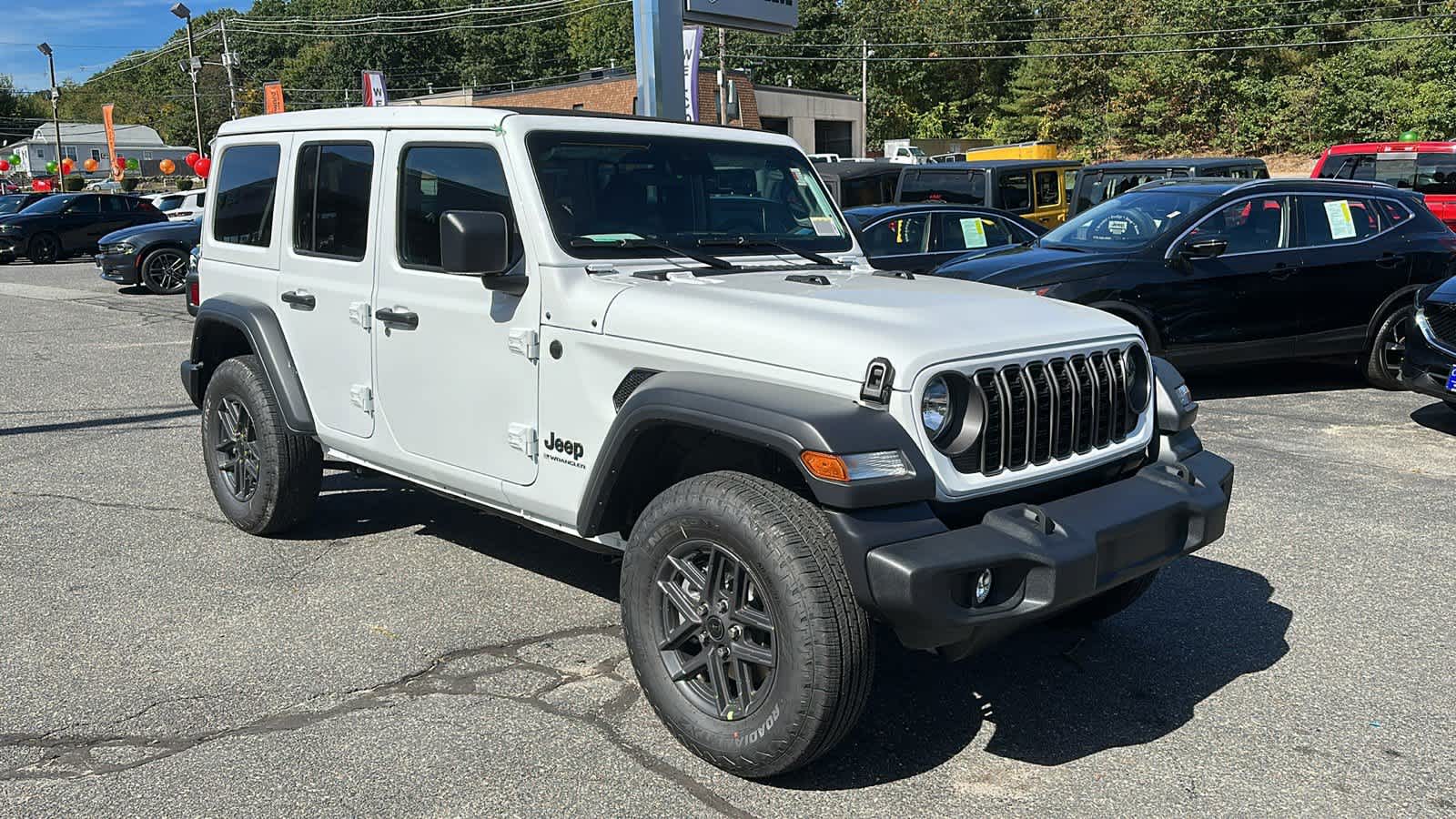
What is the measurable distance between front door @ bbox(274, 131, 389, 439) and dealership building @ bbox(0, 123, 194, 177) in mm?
111884

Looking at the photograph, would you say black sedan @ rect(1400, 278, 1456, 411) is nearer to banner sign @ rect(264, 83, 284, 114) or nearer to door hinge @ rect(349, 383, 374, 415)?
door hinge @ rect(349, 383, 374, 415)

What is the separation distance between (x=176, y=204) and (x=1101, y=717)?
1127 inches

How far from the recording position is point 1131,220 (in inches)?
372

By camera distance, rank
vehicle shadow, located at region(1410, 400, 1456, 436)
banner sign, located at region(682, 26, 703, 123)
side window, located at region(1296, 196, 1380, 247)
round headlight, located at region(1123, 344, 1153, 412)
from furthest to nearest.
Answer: banner sign, located at region(682, 26, 703, 123)
side window, located at region(1296, 196, 1380, 247)
vehicle shadow, located at region(1410, 400, 1456, 436)
round headlight, located at region(1123, 344, 1153, 412)

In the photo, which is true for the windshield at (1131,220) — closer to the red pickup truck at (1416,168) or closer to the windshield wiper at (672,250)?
the windshield wiper at (672,250)

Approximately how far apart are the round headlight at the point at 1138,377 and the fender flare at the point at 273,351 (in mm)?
3309

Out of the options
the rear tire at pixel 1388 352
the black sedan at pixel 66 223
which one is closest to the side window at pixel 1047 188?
the rear tire at pixel 1388 352

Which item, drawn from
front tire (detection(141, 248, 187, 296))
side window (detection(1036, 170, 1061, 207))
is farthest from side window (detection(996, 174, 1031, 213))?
front tire (detection(141, 248, 187, 296))

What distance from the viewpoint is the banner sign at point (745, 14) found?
1203 centimetres

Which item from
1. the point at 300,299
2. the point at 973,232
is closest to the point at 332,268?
the point at 300,299

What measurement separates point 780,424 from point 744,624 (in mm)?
594

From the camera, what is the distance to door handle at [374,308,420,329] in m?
4.48

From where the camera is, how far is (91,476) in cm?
695

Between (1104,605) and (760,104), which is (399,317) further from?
(760,104)
